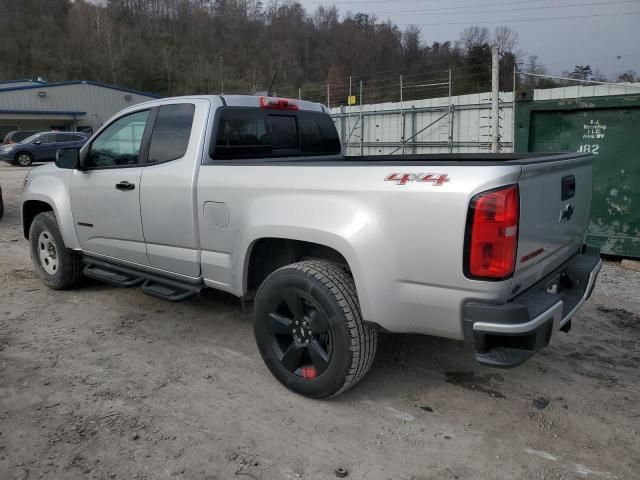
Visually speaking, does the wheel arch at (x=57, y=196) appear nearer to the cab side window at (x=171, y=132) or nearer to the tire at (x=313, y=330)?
the cab side window at (x=171, y=132)

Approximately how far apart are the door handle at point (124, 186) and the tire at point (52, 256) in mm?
1333

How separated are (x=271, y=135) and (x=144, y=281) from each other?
62.8 inches

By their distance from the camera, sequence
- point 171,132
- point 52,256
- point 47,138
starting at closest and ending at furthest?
1. point 171,132
2. point 52,256
3. point 47,138

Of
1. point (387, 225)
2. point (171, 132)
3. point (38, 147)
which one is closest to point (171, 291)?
point (171, 132)

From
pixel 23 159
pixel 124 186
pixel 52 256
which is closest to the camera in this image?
pixel 124 186

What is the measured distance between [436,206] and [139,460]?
197cm

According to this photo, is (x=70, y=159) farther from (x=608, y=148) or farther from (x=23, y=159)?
(x=23, y=159)

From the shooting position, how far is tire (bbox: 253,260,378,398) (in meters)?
2.99

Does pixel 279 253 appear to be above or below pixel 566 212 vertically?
below

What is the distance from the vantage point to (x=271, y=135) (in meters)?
4.28

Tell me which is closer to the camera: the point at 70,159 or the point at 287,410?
the point at 287,410

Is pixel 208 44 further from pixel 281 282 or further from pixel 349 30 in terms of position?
pixel 281 282

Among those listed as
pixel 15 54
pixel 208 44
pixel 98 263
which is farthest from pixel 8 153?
pixel 208 44

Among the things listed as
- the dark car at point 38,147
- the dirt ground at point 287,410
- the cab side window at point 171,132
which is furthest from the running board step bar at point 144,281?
the dark car at point 38,147
